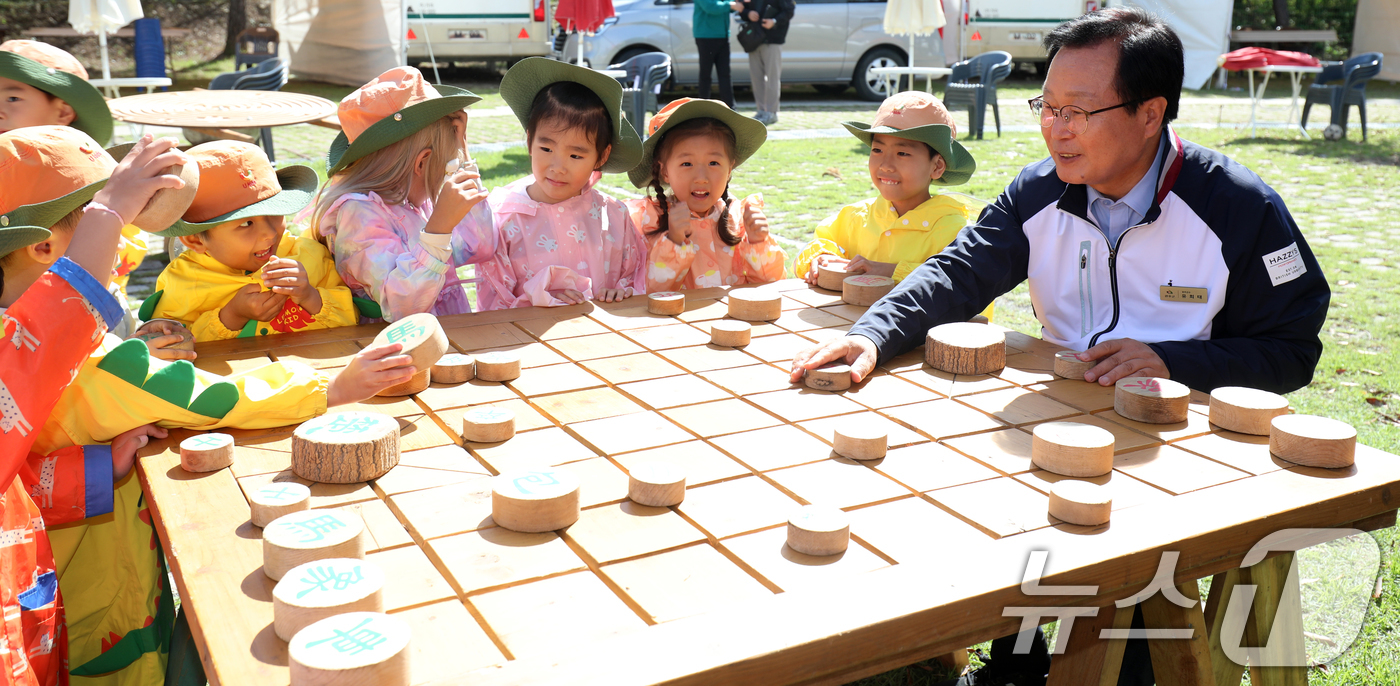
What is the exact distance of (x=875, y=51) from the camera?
15.0m

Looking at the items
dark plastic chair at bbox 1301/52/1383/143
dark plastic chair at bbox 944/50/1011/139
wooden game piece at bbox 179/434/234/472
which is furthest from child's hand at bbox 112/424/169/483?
dark plastic chair at bbox 1301/52/1383/143

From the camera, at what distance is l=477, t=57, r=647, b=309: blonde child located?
3.46 metres

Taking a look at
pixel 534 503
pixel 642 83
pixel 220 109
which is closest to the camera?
pixel 534 503

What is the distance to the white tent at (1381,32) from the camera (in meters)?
19.7

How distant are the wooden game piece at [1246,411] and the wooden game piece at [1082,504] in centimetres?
53

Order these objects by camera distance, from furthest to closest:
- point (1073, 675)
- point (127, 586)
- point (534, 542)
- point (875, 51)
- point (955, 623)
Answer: point (875, 51) < point (127, 586) < point (1073, 675) < point (534, 542) < point (955, 623)

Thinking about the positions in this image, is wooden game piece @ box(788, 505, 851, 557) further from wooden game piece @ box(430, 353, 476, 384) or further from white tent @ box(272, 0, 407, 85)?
white tent @ box(272, 0, 407, 85)

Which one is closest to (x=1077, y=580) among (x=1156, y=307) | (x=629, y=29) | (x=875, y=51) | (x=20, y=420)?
(x=1156, y=307)

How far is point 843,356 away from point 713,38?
33.3 feet

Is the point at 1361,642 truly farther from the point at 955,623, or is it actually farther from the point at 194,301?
the point at 194,301

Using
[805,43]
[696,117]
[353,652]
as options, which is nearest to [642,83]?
[805,43]

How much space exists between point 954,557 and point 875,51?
47.4 ft

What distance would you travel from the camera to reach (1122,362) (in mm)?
2379

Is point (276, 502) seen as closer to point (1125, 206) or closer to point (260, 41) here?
point (1125, 206)
